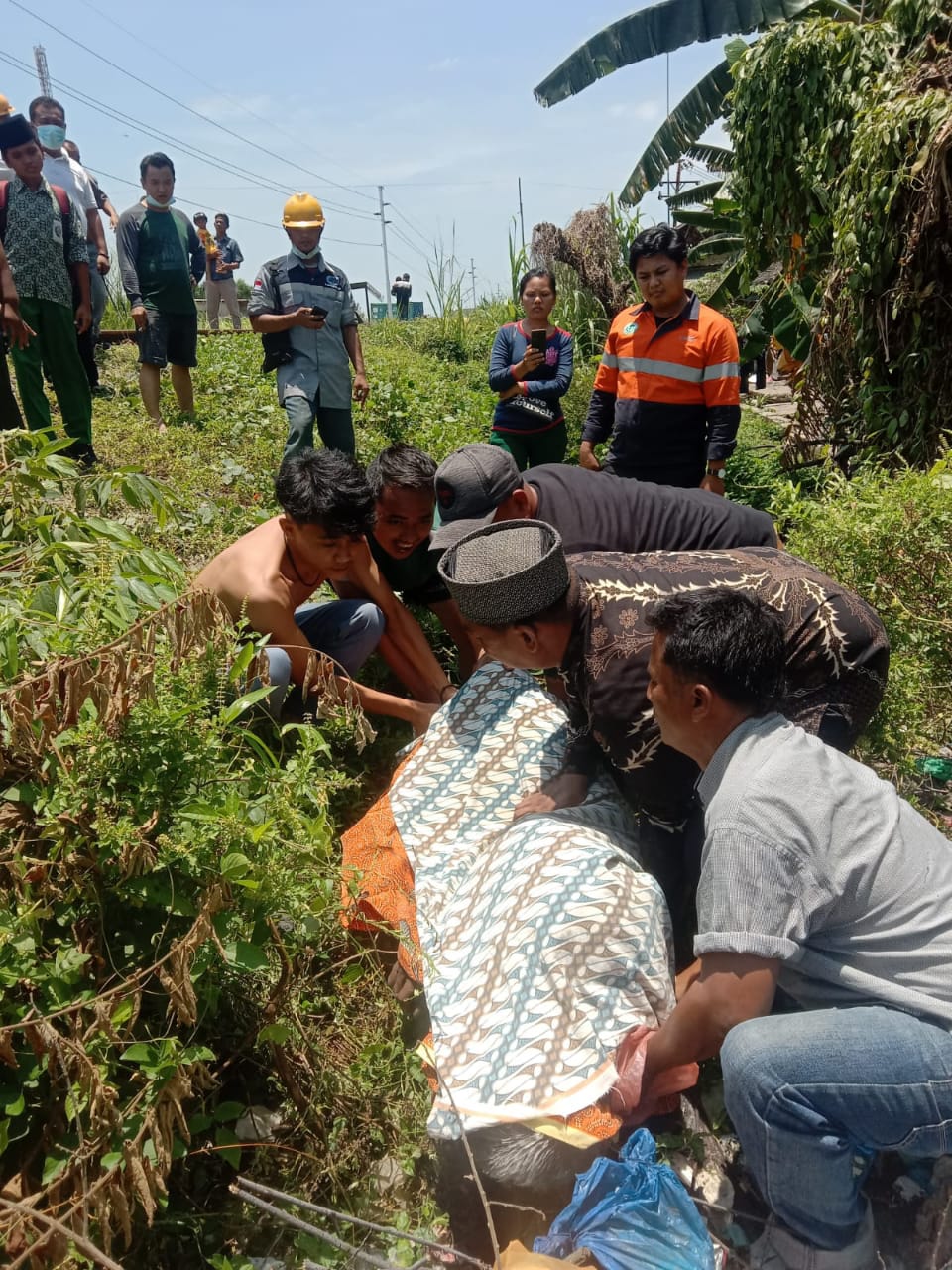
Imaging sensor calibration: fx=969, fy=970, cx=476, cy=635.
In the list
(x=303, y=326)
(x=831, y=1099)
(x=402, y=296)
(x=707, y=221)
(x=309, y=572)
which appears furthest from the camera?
(x=402, y=296)

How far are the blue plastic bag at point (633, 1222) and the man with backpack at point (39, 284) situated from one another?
463 cm

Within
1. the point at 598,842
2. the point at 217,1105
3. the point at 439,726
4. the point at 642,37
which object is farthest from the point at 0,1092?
the point at 642,37

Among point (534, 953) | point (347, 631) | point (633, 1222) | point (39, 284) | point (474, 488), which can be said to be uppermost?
point (39, 284)

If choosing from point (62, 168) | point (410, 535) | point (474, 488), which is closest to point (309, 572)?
point (410, 535)

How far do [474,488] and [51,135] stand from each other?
6221 mm

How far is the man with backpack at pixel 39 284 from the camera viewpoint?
5207 mm

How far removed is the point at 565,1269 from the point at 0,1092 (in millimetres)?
990

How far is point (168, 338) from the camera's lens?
654cm

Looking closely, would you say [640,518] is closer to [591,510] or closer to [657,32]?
[591,510]

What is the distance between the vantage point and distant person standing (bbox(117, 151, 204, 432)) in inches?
249

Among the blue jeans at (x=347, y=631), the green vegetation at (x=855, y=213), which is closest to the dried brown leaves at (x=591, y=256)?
the green vegetation at (x=855, y=213)

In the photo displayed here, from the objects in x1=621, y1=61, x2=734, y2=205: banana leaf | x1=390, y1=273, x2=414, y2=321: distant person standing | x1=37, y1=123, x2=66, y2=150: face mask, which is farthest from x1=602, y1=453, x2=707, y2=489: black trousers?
x1=390, y1=273, x2=414, y2=321: distant person standing

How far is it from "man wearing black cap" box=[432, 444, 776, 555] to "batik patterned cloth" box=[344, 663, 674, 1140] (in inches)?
27.2

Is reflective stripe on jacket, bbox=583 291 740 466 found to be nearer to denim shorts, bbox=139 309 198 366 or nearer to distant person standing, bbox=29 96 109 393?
denim shorts, bbox=139 309 198 366
